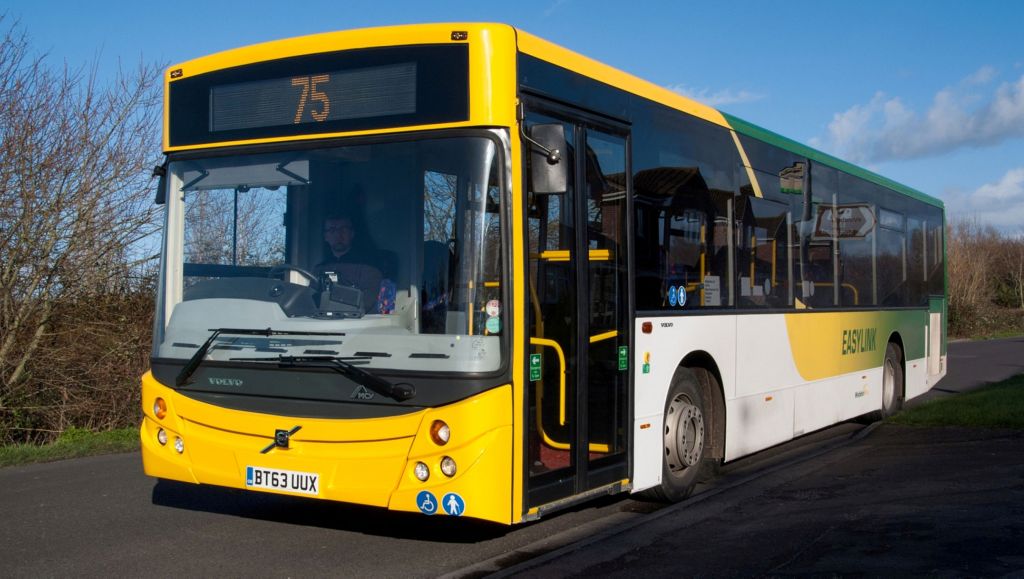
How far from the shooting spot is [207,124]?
7.15 metres

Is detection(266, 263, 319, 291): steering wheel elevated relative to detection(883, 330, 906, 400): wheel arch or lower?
elevated

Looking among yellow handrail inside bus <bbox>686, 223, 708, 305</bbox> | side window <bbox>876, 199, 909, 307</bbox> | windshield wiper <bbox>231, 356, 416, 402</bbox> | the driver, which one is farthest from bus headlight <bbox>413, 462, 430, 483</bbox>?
side window <bbox>876, 199, 909, 307</bbox>

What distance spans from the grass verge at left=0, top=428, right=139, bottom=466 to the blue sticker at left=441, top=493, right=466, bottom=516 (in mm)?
6331

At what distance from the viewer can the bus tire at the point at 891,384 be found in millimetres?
14172

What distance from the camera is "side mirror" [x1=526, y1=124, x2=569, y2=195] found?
637cm

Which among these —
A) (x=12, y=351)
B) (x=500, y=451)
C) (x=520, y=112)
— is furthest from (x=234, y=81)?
(x=12, y=351)

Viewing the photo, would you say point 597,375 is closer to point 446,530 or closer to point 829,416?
point 446,530

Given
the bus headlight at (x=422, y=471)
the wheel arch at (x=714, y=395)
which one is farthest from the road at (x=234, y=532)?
the bus headlight at (x=422, y=471)

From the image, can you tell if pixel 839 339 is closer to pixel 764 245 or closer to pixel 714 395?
pixel 764 245

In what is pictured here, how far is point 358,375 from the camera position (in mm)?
6188

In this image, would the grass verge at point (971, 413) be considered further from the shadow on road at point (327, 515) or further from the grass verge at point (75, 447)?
the grass verge at point (75, 447)

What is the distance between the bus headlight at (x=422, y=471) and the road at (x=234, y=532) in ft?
2.06

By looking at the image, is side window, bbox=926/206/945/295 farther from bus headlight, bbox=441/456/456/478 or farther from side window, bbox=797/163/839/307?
bus headlight, bbox=441/456/456/478

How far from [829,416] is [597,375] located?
18.7 feet
